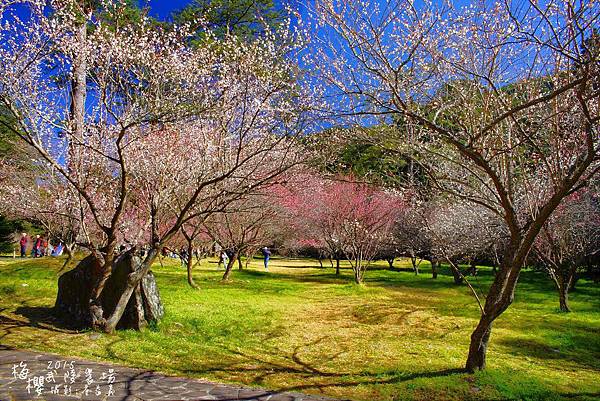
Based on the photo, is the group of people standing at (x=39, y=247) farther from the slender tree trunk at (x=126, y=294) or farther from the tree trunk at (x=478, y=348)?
the tree trunk at (x=478, y=348)

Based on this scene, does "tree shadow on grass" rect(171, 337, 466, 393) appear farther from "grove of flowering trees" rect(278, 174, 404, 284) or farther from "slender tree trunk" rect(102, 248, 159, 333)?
"grove of flowering trees" rect(278, 174, 404, 284)

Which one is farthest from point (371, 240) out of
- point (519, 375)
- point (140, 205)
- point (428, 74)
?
point (428, 74)

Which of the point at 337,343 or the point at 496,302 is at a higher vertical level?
the point at 496,302

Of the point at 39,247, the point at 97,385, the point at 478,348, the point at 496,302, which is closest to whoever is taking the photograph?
the point at 97,385

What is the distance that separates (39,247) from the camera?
2517 cm

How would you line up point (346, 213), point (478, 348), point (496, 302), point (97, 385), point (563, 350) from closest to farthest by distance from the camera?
point (97, 385) < point (496, 302) < point (478, 348) < point (563, 350) < point (346, 213)

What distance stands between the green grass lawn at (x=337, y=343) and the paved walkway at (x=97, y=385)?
0.39 metres

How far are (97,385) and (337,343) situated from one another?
4319 mm

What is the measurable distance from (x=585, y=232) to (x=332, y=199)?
31.4 feet

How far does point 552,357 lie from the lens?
7.69 metres

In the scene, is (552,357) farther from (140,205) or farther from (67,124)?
(140,205)

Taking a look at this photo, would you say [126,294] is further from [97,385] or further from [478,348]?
[478,348]

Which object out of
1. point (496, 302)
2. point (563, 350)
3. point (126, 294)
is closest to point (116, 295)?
point (126, 294)

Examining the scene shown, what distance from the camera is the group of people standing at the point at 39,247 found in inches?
968
